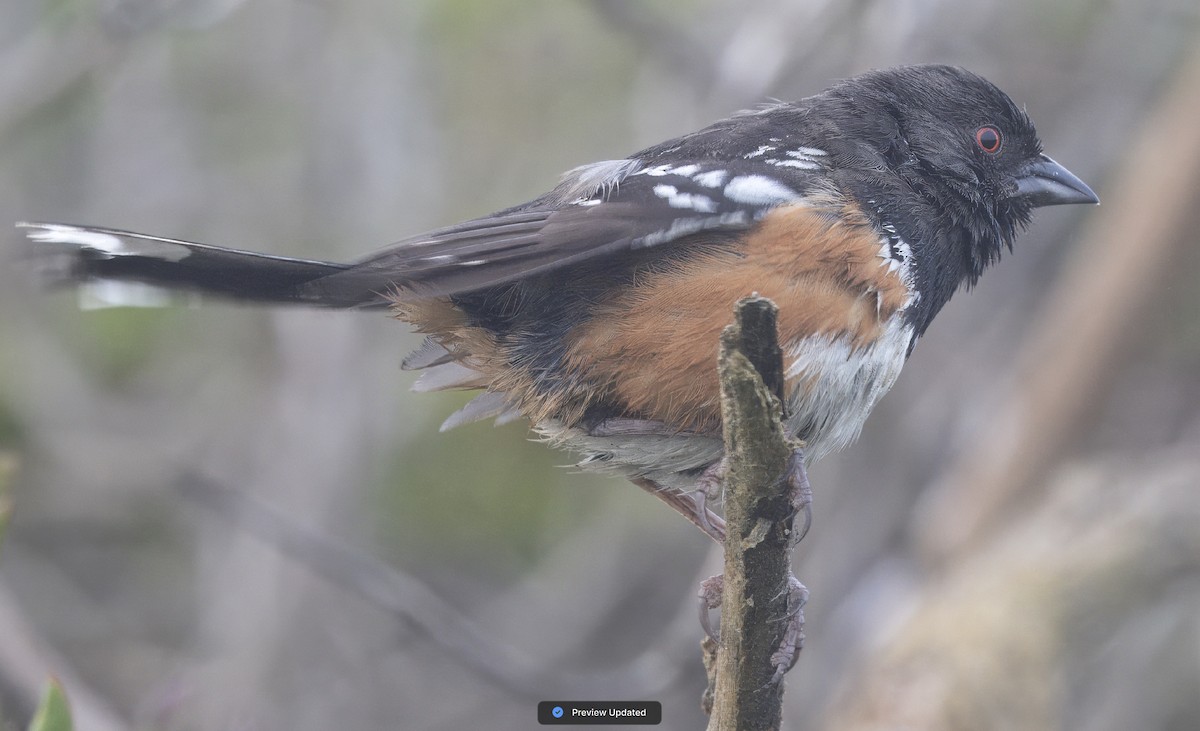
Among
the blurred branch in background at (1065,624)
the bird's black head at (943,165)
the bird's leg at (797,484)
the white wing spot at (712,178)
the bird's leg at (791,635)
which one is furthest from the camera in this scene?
the blurred branch in background at (1065,624)

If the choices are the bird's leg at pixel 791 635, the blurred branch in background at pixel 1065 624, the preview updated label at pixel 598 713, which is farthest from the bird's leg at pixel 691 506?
the blurred branch in background at pixel 1065 624

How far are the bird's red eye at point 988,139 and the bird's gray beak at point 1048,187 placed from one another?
4.2 inches

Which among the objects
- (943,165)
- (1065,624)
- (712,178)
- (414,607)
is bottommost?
(1065,624)

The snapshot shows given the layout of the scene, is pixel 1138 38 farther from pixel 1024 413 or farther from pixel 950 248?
pixel 950 248

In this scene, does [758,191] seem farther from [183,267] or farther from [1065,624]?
[1065,624]

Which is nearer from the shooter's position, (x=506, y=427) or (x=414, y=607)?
(x=414, y=607)

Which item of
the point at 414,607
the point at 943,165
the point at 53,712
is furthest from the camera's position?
the point at 414,607

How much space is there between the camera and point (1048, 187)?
9.39 ft

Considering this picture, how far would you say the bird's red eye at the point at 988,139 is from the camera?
2.82 m

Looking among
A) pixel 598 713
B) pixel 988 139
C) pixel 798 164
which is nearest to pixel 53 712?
pixel 798 164

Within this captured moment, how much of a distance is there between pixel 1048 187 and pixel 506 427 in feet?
8.13

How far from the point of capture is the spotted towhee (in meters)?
2.23

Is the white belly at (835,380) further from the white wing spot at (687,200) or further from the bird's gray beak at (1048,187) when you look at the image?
the bird's gray beak at (1048,187)

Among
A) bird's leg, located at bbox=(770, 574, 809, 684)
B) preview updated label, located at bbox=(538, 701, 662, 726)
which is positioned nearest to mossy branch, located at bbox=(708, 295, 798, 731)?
bird's leg, located at bbox=(770, 574, 809, 684)
